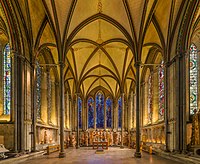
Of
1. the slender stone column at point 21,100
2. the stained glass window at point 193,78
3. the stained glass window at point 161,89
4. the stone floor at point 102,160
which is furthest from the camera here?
the stained glass window at point 161,89

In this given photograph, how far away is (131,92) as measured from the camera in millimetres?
36531

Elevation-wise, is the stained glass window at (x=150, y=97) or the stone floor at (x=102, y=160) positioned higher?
the stained glass window at (x=150, y=97)

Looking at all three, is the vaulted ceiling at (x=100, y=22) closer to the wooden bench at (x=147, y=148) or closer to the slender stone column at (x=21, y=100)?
the slender stone column at (x=21, y=100)

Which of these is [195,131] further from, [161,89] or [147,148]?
[161,89]

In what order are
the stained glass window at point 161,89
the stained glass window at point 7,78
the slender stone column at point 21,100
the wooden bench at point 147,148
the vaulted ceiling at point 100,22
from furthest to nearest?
the stained glass window at point 161,89 < the wooden bench at point 147,148 < the stained glass window at point 7,78 < the vaulted ceiling at point 100,22 < the slender stone column at point 21,100

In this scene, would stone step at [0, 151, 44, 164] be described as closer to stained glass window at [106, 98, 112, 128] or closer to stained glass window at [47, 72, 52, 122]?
stained glass window at [47, 72, 52, 122]

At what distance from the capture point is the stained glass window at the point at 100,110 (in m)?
41.8

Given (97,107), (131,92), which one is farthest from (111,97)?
(131,92)

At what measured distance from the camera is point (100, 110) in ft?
138

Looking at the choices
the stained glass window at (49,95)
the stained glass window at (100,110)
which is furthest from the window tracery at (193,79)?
the stained glass window at (100,110)

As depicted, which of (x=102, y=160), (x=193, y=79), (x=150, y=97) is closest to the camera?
(x=102, y=160)

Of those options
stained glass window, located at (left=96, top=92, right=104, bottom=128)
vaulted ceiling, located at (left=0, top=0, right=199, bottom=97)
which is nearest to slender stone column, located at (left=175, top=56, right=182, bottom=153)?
vaulted ceiling, located at (left=0, top=0, right=199, bottom=97)

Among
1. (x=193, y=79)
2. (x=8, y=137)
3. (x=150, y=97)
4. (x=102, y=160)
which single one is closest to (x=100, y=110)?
(x=150, y=97)

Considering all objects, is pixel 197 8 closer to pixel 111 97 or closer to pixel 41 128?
pixel 41 128
